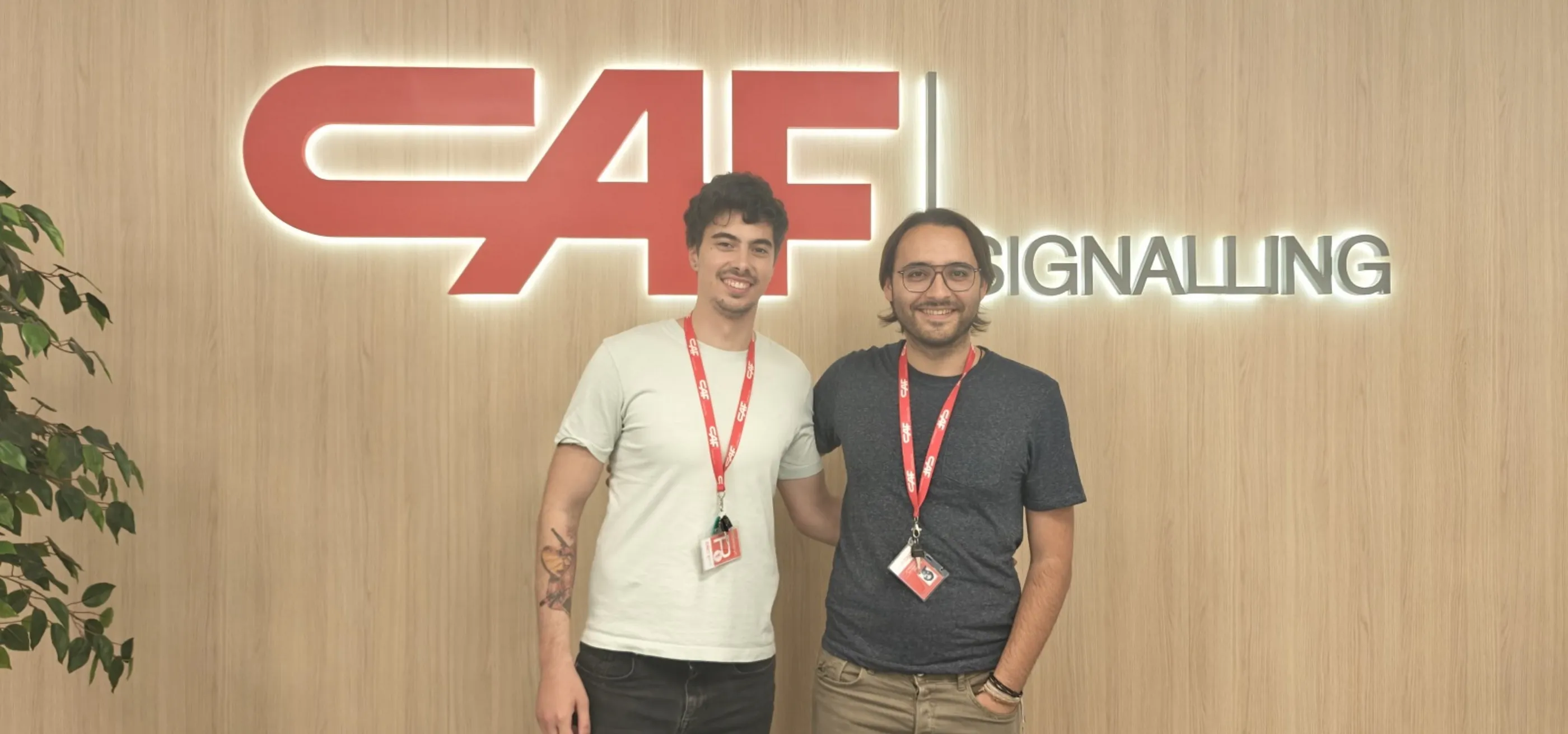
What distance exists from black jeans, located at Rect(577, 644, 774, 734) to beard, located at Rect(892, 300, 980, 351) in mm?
735

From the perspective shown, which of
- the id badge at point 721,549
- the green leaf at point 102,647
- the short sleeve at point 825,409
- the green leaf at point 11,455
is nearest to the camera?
the green leaf at point 11,455

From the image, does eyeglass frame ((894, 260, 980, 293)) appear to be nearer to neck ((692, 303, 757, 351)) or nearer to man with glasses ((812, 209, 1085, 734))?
man with glasses ((812, 209, 1085, 734))

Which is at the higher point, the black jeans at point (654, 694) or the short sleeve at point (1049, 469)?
the short sleeve at point (1049, 469)

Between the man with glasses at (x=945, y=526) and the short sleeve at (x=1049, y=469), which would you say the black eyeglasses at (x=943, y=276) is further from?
the short sleeve at (x=1049, y=469)

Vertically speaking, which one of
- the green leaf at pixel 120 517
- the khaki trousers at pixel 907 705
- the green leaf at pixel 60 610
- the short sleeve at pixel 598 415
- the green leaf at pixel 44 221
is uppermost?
the green leaf at pixel 44 221

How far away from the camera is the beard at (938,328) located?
195 cm

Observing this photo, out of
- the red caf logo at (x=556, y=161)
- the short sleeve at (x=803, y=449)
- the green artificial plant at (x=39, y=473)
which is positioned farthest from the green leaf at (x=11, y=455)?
the short sleeve at (x=803, y=449)

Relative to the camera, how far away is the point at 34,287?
2.01 m

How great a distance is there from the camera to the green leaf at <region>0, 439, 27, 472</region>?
6.04 ft

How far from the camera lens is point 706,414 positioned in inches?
78.7

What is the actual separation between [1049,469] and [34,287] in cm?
202

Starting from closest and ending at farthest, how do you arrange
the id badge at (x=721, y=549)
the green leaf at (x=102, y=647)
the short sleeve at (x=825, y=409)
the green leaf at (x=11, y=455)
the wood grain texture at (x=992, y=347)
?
the green leaf at (x=11, y=455) < the id badge at (x=721, y=549) < the green leaf at (x=102, y=647) < the short sleeve at (x=825, y=409) < the wood grain texture at (x=992, y=347)

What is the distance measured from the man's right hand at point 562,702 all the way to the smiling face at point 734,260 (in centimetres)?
76

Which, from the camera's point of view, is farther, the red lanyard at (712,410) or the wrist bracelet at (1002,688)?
the red lanyard at (712,410)
